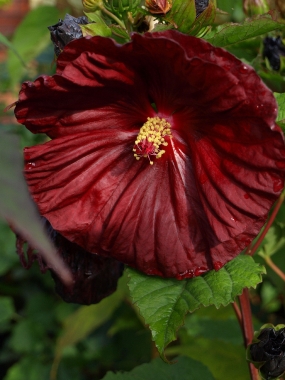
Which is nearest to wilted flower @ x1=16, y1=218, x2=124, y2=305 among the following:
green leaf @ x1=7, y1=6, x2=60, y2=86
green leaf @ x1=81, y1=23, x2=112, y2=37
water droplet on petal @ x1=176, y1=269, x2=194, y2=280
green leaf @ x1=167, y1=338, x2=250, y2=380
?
water droplet on petal @ x1=176, y1=269, x2=194, y2=280

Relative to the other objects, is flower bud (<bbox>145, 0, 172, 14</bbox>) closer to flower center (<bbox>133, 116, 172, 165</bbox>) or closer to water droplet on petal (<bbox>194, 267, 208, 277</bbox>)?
flower center (<bbox>133, 116, 172, 165</bbox>)

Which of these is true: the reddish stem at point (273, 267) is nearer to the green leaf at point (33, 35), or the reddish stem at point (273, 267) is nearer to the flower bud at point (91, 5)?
the flower bud at point (91, 5)

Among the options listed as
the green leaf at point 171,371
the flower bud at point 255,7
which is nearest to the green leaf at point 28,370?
the green leaf at point 171,371

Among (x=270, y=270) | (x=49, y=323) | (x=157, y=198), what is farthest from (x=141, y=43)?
(x=49, y=323)

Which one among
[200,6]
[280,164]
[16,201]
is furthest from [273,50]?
[16,201]

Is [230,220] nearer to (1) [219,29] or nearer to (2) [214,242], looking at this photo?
(2) [214,242]
